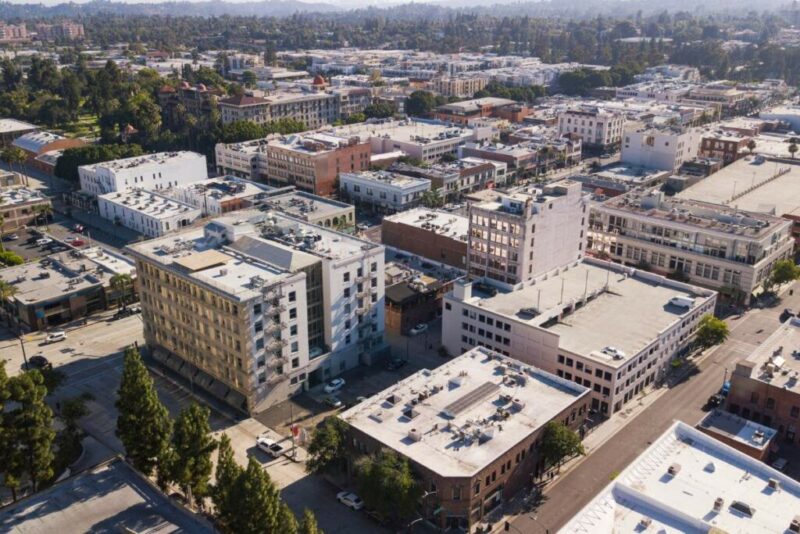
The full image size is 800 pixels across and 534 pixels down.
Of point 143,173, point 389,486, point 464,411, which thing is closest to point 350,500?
point 389,486

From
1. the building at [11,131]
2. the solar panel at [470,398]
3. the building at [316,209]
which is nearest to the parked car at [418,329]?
the solar panel at [470,398]

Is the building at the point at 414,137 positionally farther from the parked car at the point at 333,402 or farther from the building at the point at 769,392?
the building at the point at 769,392

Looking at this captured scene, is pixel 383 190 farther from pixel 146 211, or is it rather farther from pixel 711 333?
pixel 711 333

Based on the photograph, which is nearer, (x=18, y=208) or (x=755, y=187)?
(x=18, y=208)

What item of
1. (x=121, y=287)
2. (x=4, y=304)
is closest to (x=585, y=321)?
(x=121, y=287)

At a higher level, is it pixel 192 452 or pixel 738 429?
pixel 192 452

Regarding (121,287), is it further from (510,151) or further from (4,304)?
(510,151)
